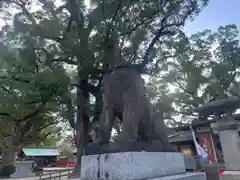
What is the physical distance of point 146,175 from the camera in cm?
256

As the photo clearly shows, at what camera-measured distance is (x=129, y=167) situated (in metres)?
2.41

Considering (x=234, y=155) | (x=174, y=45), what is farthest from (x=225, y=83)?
(x=234, y=155)

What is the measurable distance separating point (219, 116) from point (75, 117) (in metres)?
6.73

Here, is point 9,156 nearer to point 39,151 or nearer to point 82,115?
point 82,115

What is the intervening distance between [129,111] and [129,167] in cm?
88

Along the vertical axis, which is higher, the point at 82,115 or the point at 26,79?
the point at 26,79

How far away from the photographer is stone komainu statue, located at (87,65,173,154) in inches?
118

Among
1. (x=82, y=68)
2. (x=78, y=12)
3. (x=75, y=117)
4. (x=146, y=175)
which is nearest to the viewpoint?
(x=146, y=175)

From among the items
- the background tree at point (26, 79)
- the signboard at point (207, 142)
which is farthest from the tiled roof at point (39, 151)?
the signboard at point (207, 142)

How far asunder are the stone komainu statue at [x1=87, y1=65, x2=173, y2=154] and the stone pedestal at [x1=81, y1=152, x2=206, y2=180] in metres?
0.21

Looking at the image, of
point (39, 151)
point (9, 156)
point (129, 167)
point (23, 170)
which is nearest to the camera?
point (129, 167)

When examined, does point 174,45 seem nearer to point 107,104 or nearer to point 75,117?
point 75,117

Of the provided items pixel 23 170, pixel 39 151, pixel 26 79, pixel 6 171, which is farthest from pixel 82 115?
pixel 39 151

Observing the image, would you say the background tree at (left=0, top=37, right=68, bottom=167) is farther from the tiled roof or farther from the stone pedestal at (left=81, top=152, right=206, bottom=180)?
the tiled roof
